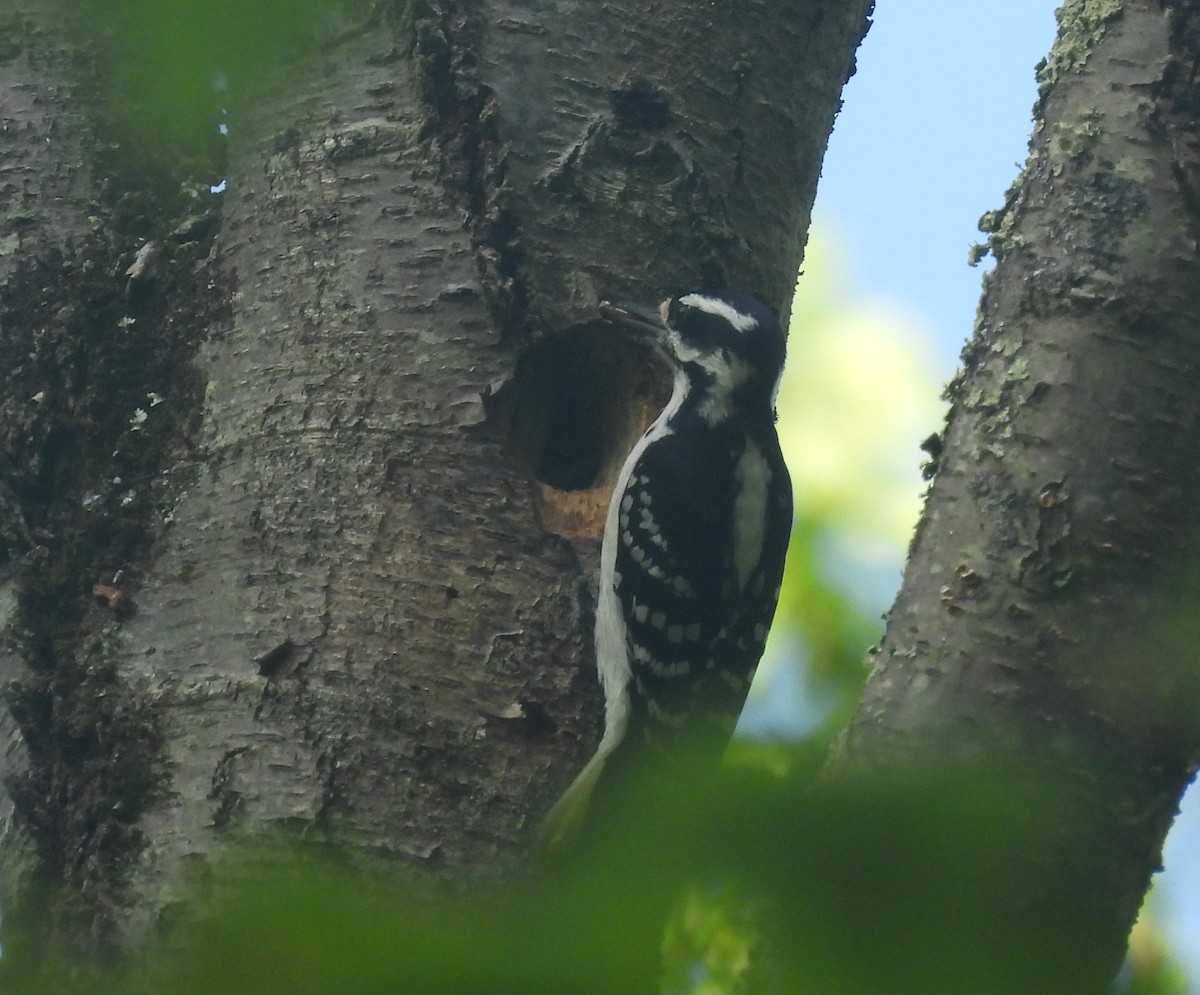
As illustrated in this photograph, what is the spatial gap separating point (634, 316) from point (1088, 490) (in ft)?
4.69

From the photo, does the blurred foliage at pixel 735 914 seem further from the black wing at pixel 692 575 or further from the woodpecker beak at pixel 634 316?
the black wing at pixel 692 575

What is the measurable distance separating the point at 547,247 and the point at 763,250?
0.53m

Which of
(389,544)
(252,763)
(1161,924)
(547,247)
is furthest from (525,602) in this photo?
(1161,924)

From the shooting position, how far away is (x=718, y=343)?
3.60 m

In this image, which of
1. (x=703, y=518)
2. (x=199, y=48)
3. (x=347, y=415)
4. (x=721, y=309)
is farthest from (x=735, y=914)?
(x=703, y=518)

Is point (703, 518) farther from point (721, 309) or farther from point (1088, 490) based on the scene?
point (1088, 490)

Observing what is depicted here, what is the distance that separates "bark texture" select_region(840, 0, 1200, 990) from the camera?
1.43 m

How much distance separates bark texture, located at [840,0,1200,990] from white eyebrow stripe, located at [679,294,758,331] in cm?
115

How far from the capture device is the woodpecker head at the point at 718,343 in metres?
3.05

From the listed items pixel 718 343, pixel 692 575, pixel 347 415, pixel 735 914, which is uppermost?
pixel 718 343

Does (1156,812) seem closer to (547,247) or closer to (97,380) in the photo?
(547,247)

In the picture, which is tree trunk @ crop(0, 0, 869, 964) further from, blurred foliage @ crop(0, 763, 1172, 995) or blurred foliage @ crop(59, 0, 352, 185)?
blurred foliage @ crop(0, 763, 1172, 995)

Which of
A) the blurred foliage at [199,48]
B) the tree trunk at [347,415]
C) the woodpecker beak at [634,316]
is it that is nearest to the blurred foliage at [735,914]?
the blurred foliage at [199,48]

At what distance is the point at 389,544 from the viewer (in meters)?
2.52
